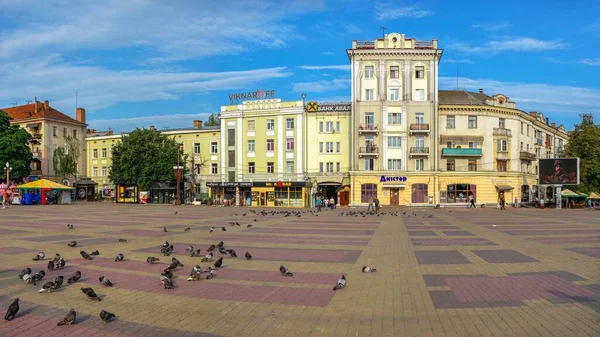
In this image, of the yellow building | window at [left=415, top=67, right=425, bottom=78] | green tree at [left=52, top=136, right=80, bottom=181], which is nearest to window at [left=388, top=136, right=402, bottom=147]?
window at [left=415, top=67, right=425, bottom=78]

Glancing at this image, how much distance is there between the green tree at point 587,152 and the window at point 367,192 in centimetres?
2878

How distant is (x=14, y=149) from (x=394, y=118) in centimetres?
4991

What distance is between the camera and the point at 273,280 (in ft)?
32.6

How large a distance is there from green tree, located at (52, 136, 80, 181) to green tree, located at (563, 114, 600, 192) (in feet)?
242

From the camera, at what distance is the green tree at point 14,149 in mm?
59013

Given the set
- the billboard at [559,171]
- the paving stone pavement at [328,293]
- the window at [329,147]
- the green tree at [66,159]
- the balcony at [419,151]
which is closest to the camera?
the paving stone pavement at [328,293]

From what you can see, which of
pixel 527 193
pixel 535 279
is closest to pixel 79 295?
pixel 535 279

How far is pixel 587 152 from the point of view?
59562mm

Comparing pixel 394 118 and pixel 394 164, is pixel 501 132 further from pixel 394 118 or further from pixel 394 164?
pixel 394 164

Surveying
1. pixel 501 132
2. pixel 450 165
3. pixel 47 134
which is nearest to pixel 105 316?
pixel 450 165

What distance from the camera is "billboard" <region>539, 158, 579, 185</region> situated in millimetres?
50281

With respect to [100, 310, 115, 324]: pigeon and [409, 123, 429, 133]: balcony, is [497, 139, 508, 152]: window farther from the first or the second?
[100, 310, 115, 324]: pigeon

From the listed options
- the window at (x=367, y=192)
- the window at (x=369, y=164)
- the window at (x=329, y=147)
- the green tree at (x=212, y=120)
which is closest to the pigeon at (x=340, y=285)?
the window at (x=367, y=192)

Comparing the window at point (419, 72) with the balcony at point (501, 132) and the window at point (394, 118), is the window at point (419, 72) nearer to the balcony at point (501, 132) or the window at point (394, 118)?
the window at point (394, 118)
